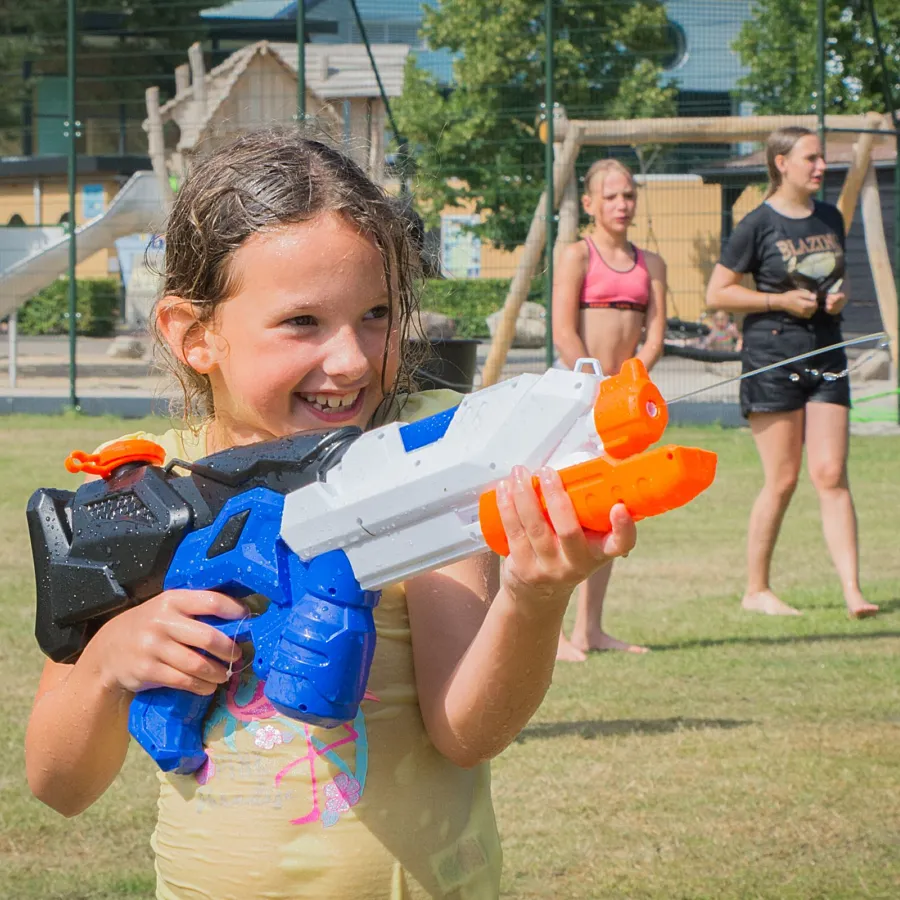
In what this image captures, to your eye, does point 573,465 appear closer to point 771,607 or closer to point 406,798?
point 406,798

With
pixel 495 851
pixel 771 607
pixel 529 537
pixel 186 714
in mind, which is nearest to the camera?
pixel 529 537

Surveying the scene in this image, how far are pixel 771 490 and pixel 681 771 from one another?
2.51 metres

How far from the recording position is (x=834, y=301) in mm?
6664

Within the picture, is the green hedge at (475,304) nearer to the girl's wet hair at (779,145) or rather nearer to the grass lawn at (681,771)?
the girl's wet hair at (779,145)

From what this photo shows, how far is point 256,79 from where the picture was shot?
20156 mm

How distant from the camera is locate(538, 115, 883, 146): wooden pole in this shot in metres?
13.4

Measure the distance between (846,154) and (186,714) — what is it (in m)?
23.2

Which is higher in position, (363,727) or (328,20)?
(328,20)

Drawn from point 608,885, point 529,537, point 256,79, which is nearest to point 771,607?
point 608,885

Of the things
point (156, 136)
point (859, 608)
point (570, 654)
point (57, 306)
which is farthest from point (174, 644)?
point (57, 306)

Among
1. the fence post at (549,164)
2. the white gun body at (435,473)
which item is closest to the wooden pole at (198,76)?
the fence post at (549,164)

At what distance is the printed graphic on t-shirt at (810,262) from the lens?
673cm

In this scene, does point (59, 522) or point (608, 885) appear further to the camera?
point (608, 885)

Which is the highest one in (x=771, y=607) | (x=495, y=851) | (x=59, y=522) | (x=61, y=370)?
(x=59, y=522)
